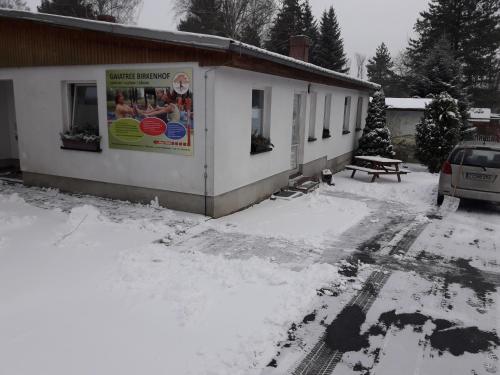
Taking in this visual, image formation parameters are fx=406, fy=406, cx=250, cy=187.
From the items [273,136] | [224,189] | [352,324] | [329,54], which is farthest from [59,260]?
[329,54]

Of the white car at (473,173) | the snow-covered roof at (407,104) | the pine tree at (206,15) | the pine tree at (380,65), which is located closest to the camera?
the white car at (473,173)

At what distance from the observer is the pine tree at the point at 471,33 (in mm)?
31250

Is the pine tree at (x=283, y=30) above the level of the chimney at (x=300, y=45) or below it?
above

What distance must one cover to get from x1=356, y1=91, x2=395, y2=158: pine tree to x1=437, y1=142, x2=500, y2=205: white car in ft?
20.9

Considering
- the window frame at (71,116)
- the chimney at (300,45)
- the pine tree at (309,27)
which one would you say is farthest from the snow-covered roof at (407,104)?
the pine tree at (309,27)

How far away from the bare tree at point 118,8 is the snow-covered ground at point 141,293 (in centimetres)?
2933

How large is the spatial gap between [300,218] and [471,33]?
31.4m

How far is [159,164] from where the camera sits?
803 centimetres

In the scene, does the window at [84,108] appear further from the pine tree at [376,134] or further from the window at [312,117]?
the pine tree at [376,134]

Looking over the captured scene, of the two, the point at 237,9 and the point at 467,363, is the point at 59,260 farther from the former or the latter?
the point at 237,9

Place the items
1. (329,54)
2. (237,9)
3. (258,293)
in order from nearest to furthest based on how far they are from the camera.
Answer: (258,293), (237,9), (329,54)

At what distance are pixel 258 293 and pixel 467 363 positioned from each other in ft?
7.05

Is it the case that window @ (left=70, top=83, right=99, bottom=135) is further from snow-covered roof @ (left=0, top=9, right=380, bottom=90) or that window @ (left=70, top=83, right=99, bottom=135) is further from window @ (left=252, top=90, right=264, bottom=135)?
window @ (left=252, top=90, right=264, bottom=135)

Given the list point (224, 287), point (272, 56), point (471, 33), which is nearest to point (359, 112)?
point (272, 56)
